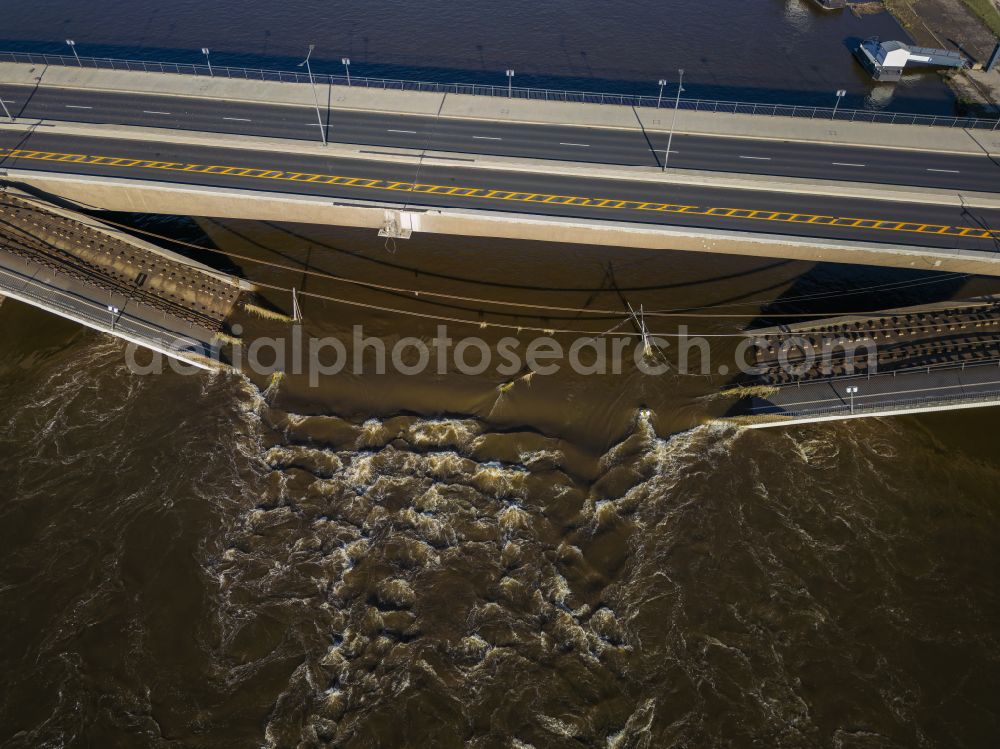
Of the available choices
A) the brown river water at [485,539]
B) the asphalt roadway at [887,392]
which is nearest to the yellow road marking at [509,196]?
the brown river water at [485,539]

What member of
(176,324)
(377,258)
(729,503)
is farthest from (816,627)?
(176,324)

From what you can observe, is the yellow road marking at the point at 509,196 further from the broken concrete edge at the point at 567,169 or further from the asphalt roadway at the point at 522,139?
the asphalt roadway at the point at 522,139

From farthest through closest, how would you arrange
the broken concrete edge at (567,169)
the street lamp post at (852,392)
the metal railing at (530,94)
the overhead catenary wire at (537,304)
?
the metal railing at (530,94) < the overhead catenary wire at (537,304) < the broken concrete edge at (567,169) < the street lamp post at (852,392)

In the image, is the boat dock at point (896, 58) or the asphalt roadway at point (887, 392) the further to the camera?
the boat dock at point (896, 58)

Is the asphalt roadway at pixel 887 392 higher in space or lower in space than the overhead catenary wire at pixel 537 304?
lower

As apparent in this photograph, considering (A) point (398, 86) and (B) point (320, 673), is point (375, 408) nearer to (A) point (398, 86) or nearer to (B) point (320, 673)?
(B) point (320, 673)

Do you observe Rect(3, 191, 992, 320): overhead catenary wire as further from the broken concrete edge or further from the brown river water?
the broken concrete edge

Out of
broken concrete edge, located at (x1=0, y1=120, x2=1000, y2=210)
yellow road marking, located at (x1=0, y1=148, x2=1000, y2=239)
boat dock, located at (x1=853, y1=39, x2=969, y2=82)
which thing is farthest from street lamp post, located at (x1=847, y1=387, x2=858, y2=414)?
boat dock, located at (x1=853, y1=39, x2=969, y2=82)
